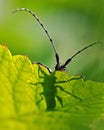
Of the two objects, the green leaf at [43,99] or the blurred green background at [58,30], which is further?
the blurred green background at [58,30]

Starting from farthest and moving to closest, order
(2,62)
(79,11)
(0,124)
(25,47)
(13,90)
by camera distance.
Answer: (79,11), (25,47), (2,62), (13,90), (0,124)

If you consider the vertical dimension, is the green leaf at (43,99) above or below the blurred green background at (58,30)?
below

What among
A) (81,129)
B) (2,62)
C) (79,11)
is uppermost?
(79,11)

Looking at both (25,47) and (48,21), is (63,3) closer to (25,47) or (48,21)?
(48,21)

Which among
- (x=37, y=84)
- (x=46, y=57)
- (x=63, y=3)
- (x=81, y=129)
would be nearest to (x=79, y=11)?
(x=63, y=3)

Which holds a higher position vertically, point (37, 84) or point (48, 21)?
point (48, 21)

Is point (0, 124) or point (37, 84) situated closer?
point (0, 124)
